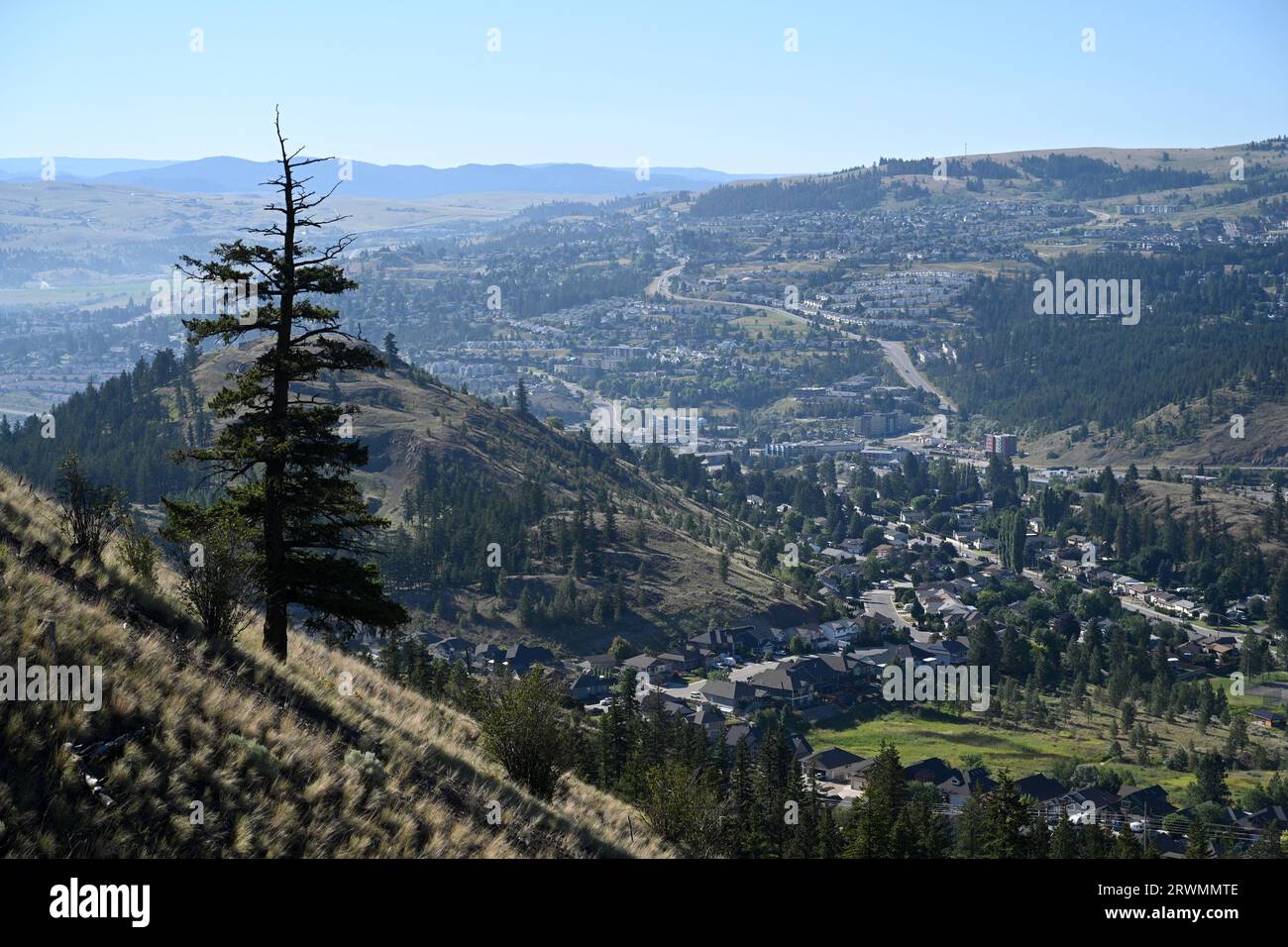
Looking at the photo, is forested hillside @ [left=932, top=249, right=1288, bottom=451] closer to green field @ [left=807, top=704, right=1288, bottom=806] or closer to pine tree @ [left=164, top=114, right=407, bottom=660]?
green field @ [left=807, top=704, right=1288, bottom=806]

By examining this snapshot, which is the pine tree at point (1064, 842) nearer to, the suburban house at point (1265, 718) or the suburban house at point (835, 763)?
the suburban house at point (835, 763)

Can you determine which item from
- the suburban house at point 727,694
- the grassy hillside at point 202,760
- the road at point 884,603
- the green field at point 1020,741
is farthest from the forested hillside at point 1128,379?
the grassy hillside at point 202,760

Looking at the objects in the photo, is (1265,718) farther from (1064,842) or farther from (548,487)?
(548,487)

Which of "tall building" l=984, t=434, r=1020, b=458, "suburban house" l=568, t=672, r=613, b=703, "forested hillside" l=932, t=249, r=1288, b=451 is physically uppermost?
"forested hillside" l=932, t=249, r=1288, b=451

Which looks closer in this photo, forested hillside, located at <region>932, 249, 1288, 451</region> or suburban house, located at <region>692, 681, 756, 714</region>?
suburban house, located at <region>692, 681, 756, 714</region>

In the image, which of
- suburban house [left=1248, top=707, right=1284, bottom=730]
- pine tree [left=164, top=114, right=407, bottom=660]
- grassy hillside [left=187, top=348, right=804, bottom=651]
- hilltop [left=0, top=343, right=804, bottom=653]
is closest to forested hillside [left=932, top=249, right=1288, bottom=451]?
hilltop [left=0, top=343, right=804, bottom=653]

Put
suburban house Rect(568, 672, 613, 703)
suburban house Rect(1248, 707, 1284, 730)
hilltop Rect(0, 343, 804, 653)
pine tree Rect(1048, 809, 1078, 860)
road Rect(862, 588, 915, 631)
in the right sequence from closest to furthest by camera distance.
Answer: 1. pine tree Rect(1048, 809, 1078, 860)
2. suburban house Rect(568, 672, 613, 703)
3. suburban house Rect(1248, 707, 1284, 730)
4. hilltop Rect(0, 343, 804, 653)
5. road Rect(862, 588, 915, 631)

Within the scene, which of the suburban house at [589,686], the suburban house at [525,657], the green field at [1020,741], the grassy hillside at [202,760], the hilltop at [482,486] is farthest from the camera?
the hilltop at [482,486]

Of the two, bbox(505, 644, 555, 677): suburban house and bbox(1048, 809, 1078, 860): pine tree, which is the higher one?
bbox(1048, 809, 1078, 860): pine tree
